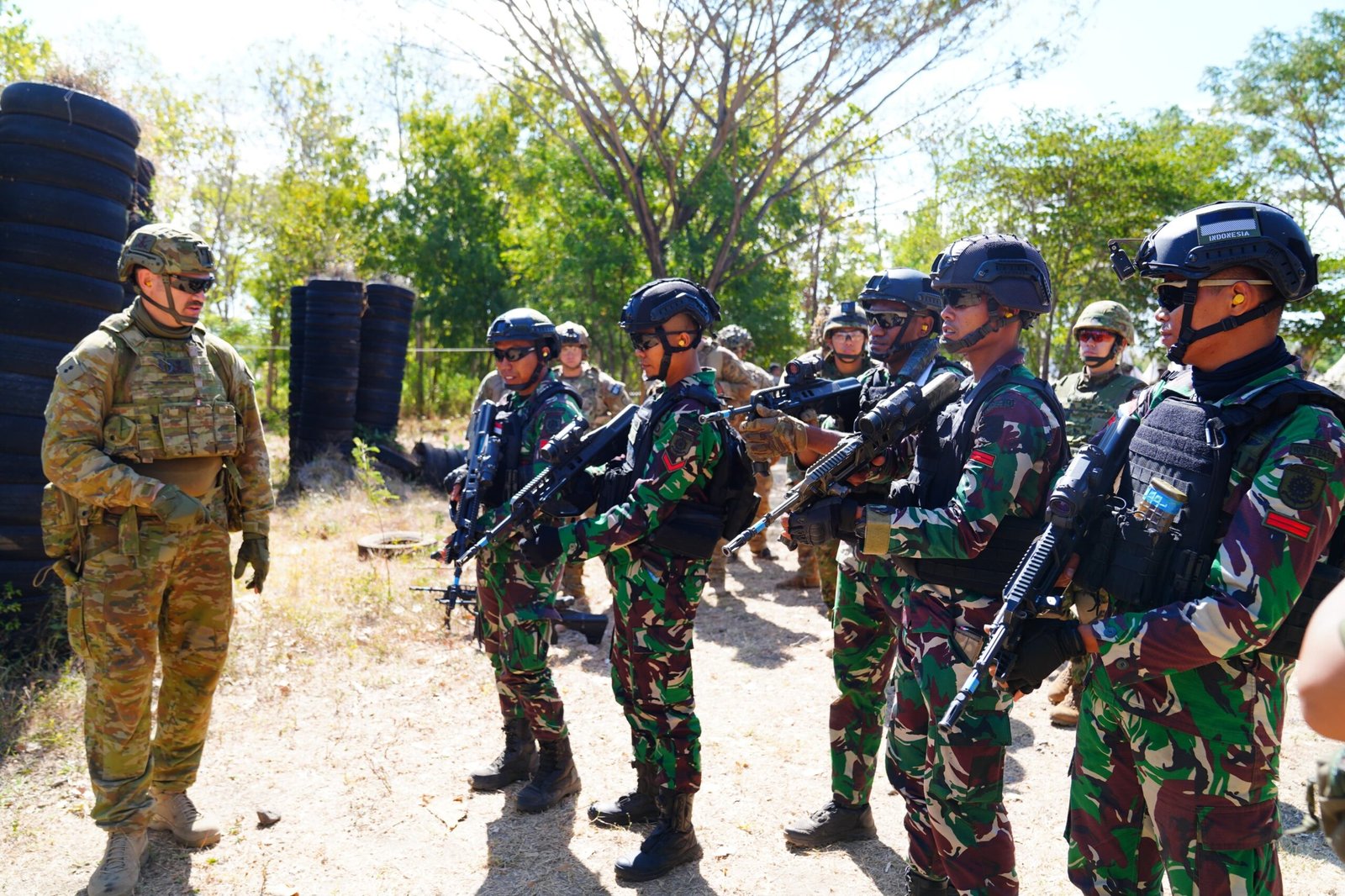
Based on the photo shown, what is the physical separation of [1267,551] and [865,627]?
1.89m

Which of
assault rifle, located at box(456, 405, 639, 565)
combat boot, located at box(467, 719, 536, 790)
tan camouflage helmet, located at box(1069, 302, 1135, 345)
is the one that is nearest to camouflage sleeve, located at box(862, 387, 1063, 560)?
assault rifle, located at box(456, 405, 639, 565)

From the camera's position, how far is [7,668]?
4.89 metres

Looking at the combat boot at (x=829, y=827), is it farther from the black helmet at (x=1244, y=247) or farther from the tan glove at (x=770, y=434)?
the black helmet at (x=1244, y=247)

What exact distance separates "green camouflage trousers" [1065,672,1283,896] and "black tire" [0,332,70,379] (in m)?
5.51

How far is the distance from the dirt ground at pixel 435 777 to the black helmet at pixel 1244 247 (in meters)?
2.63

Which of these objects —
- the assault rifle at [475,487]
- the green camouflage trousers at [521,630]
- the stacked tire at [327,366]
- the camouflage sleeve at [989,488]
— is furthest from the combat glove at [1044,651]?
the stacked tire at [327,366]

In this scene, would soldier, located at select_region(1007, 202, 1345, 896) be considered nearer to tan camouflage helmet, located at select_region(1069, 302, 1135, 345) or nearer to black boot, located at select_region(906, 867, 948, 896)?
black boot, located at select_region(906, 867, 948, 896)

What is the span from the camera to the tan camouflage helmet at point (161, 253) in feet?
11.9

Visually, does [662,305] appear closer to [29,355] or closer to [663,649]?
[663,649]

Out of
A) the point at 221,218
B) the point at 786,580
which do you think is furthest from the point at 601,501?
the point at 221,218

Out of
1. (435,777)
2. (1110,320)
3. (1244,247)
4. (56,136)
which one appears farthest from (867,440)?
(56,136)

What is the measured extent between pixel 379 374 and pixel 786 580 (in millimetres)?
7858

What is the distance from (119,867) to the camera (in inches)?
138

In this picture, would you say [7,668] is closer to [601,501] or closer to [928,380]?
[601,501]
